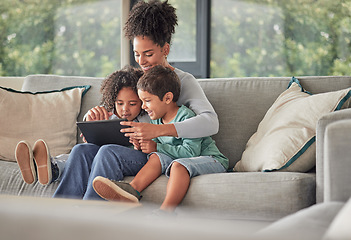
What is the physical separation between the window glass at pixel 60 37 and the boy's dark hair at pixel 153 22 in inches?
90.6

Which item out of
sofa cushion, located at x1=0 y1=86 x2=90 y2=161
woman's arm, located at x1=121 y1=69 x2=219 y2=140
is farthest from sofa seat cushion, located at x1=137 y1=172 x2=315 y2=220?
sofa cushion, located at x1=0 y1=86 x2=90 y2=161

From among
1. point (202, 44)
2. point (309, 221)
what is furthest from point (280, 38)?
point (309, 221)

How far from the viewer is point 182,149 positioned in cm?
220

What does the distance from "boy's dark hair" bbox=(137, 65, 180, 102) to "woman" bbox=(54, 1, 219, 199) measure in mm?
119

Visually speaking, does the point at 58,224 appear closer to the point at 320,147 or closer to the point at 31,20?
the point at 320,147

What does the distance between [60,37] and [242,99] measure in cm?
292

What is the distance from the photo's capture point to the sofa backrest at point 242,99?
2.48 m

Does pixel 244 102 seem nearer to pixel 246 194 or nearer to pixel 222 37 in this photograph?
pixel 246 194

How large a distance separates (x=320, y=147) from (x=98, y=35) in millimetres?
3442

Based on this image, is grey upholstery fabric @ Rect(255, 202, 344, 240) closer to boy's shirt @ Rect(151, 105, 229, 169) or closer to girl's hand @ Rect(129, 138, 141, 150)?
boy's shirt @ Rect(151, 105, 229, 169)

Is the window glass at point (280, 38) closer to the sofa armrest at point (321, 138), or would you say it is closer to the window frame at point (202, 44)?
the window frame at point (202, 44)

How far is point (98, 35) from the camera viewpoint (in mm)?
4832

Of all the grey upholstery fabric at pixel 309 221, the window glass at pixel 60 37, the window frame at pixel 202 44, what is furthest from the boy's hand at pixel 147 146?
the window glass at pixel 60 37

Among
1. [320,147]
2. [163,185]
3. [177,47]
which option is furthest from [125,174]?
[177,47]
